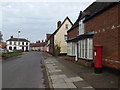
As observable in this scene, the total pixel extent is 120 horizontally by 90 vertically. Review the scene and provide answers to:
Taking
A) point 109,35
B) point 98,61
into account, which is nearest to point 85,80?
point 98,61

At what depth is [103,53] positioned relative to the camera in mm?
9898

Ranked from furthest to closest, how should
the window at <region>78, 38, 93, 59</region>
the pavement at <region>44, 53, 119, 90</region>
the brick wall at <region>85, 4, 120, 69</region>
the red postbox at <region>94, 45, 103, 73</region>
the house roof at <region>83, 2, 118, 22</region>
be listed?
the window at <region>78, 38, 93, 59</region> < the house roof at <region>83, 2, 118, 22</region> < the red postbox at <region>94, 45, 103, 73</region> < the brick wall at <region>85, 4, 120, 69</region> < the pavement at <region>44, 53, 119, 90</region>

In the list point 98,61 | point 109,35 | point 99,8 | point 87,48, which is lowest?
point 98,61

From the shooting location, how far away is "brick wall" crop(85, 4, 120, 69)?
8.26m

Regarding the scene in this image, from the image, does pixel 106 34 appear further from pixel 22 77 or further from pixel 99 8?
pixel 22 77

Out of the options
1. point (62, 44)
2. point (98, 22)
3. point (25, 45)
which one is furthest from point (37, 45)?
point (98, 22)

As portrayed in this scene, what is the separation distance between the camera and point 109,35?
9.09 meters

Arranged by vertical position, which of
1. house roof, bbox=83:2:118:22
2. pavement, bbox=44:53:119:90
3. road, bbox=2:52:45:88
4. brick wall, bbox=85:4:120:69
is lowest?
road, bbox=2:52:45:88

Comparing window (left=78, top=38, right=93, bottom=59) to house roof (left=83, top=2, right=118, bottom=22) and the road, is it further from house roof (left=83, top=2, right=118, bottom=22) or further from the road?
the road

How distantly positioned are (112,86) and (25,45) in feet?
265

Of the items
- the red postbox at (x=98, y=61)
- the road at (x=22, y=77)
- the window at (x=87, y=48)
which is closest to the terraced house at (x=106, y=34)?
the window at (x=87, y=48)

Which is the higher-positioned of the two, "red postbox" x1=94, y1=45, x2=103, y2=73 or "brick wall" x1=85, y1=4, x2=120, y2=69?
"brick wall" x1=85, y1=4, x2=120, y2=69

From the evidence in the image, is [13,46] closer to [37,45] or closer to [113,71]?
[37,45]

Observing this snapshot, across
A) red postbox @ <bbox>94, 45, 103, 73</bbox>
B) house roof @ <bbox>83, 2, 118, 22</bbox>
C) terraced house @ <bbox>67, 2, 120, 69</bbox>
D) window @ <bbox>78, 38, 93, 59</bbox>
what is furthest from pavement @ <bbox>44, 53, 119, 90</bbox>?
house roof @ <bbox>83, 2, 118, 22</bbox>
